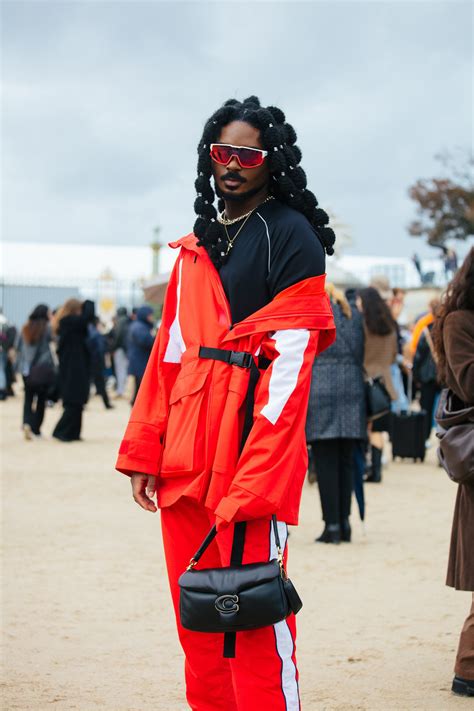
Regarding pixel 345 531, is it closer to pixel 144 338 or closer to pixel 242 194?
pixel 242 194

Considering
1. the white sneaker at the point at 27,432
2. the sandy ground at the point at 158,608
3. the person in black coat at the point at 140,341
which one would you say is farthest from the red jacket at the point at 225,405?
the person in black coat at the point at 140,341

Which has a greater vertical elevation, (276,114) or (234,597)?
(276,114)

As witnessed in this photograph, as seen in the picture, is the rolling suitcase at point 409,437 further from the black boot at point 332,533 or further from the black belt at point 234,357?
the black belt at point 234,357

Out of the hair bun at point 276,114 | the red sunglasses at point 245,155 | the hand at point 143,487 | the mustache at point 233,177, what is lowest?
the hand at point 143,487

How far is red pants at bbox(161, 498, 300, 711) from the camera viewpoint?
3326 millimetres

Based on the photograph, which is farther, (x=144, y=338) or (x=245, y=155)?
(x=144, y=338)

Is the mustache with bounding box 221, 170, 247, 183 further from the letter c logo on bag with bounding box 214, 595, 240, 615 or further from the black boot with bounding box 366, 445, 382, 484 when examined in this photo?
the black boot with bounding box 366, 445, 382, 484

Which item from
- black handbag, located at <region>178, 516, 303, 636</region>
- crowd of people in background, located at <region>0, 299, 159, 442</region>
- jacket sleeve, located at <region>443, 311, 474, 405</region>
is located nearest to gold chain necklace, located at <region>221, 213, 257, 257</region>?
black handbag, located at <region>178, 516, 303, 636</region>

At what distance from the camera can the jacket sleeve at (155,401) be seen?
358 cm

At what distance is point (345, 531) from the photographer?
8.12m

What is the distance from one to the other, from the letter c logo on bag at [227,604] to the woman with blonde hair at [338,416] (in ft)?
15.3

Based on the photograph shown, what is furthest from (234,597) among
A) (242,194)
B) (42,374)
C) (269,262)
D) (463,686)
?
(42,374)

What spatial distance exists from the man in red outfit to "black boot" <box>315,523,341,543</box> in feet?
14.8

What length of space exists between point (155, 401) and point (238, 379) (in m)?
0.36
